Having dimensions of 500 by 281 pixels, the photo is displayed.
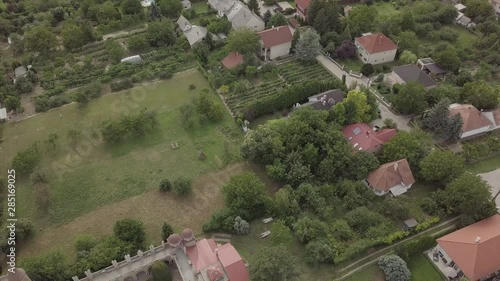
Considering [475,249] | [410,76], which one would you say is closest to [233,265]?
[475,249]

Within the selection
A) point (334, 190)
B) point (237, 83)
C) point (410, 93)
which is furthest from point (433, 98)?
point (237, 83)

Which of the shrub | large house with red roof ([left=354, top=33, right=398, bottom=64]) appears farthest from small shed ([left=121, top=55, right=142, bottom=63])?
large house with red roof ([left=354, top=33, right=398, bottom=64])

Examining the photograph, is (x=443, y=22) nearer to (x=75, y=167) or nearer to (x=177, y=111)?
(x=177, y=111)

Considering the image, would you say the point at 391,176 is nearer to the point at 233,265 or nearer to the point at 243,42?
the point at 233,265

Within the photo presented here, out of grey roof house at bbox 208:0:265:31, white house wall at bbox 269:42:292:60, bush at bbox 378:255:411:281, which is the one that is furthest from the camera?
grey roof house at bbox 208:0:265:31

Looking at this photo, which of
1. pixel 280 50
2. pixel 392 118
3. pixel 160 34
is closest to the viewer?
pixel 392 118

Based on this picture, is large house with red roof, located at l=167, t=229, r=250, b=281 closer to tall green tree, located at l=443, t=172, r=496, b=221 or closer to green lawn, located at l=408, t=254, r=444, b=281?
green lawn, located at l=408, t=254, r=444, b=281

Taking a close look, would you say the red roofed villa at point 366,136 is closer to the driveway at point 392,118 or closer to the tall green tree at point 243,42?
the driveway at point 392,118
